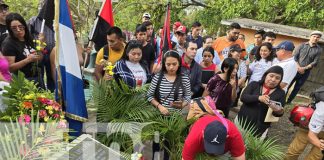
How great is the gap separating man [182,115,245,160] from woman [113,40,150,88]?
1.42 meters

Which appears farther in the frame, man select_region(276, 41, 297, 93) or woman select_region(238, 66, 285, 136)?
man select_region(276, 41, 297, 93)

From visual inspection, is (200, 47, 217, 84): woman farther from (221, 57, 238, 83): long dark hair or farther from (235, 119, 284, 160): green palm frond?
(235, 119, 284, 160): green palm frond

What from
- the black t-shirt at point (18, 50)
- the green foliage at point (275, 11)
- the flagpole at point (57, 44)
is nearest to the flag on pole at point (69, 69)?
the flagpole at point (57, 44)

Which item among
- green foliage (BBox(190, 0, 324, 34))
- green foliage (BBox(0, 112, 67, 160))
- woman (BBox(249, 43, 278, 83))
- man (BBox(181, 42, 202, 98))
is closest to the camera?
green foliage (BBox(0, 112, 67, 160))

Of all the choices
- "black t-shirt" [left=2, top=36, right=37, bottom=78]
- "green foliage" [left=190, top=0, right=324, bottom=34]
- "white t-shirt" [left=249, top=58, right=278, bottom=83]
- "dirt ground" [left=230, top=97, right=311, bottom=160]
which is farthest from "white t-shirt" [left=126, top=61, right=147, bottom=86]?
"green foliage" [left=190, top=0, right=324, bottom=34]

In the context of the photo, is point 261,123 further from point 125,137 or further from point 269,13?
point 269,13

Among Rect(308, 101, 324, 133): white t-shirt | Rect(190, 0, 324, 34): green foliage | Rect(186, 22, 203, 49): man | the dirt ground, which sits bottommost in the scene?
the dirt ground

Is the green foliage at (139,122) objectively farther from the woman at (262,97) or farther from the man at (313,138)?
the man at (313,138)

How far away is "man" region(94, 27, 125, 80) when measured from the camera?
3993mm

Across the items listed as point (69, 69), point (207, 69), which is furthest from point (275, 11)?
point (69, 69)

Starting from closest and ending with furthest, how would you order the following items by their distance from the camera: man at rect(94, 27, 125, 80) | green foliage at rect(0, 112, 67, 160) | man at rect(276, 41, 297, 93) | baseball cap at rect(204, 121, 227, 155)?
1. green foliage at rect(0, 112, 67, 160)
2. baseball cap at rect(204, 121, 227, 155)
3. man at rect(94, 27, 125, 80)
4. man at rect(276, 41, 297, 93)

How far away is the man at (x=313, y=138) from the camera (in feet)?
10.3

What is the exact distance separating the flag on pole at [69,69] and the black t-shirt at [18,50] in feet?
3.64

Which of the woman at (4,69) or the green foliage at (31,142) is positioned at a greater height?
the woman at (4,69)
